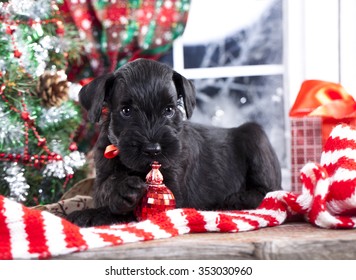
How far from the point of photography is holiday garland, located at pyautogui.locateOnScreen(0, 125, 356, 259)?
1.35m

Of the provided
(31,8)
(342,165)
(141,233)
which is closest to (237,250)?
(141,233)

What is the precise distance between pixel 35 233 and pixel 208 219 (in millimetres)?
540

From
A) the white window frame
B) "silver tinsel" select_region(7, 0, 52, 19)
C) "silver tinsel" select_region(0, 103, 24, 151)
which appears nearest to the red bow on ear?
"silver tinsel" select_region(0, 103, 24, 151)

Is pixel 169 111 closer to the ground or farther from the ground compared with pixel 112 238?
farther from the ground

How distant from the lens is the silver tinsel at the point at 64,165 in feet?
8.54

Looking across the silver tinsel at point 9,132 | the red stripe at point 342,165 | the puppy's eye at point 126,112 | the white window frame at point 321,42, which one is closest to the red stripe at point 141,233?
the puppy's eye at point 126,112

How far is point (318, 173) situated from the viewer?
1575mm

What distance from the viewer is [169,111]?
67.2 inches

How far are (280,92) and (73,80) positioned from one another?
1.37 metres

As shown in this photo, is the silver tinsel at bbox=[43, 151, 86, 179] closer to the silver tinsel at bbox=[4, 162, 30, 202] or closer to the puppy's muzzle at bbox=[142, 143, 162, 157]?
the silver tinsel at bbox=[4, 162, 30, 202]

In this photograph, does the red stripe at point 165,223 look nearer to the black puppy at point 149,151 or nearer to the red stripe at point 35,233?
the black puppy at point 149,151

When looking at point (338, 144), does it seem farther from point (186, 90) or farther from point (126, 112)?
point (126, 112)
